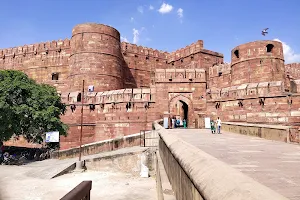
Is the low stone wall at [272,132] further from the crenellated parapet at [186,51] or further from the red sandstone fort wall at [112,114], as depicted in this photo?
the crenellated parapet at [186,51]

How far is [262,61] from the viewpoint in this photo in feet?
60.8

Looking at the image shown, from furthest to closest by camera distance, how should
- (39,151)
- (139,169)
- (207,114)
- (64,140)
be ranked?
(64,140), (39,151), (207,114), (139,169)

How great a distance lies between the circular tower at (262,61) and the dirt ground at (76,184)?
12933mm

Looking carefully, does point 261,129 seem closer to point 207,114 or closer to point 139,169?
point 139,169

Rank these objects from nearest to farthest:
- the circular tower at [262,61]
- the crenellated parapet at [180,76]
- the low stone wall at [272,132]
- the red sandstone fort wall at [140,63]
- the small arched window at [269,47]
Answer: the low stone wall at [272,132]
the crenellated parapet at [180,76]
the circular tower at [262,61]
the small arched window at [269,47]
the red sandstone fort wall at [140,63]

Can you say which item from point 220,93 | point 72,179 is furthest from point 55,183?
point 220,93

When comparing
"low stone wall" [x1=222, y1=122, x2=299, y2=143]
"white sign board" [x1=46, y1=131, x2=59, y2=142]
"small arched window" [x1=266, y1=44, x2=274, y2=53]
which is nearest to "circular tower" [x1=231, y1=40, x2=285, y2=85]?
"small arched window" [x1=266, y1=44, x2=274, y2=53]

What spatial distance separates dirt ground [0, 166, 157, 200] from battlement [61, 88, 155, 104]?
7856 millimetres

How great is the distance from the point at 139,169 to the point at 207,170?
9.51m

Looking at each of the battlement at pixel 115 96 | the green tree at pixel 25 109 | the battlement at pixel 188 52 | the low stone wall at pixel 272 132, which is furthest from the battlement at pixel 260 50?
the green tree at pixel 25 109

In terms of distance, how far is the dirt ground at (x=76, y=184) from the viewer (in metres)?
7.82

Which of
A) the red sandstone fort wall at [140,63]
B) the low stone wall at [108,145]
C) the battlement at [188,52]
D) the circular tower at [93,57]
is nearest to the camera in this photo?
the low stone wall at [108,145]

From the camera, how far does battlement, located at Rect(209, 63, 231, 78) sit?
72.1 ft

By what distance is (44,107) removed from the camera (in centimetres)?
1686
